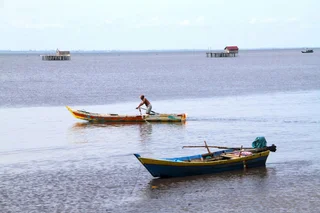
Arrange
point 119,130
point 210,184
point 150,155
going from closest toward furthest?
1. point 210,184
2. point 150,155
3. point 119,130

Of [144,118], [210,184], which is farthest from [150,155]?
[144,118]

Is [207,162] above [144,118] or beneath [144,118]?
above

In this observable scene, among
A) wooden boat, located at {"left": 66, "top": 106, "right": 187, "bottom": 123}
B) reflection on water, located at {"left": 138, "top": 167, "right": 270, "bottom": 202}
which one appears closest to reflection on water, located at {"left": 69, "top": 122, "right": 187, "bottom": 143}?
wooden boat, located at {"left": 66, "top": 106, "right": 187, "bottom": 123}

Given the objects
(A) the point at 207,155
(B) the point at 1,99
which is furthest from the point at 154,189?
(B) the point at 1,99

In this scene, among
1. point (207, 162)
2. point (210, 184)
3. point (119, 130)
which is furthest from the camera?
point (119, 130)

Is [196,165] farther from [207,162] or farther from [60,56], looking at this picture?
[60,56]

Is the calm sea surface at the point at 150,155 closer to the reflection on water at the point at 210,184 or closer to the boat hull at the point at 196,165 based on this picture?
the reflection on water at the point at 210,184

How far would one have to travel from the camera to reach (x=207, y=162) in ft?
63.5

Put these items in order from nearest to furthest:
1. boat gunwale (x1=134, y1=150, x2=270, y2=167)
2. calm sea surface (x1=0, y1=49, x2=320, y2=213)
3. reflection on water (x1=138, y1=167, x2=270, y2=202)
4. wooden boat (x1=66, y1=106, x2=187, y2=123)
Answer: calm sea surface (x1=0, y1=49, x2=320, y2=213), reflection on water (x1=138, y1=167, x2=270, y2=202), boat gunwale (x1=134, y1=150, x2=270, y2=167), wooden boat (x1=66, y1=106, x2=187, y2=123)

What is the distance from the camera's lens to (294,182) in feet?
61.4

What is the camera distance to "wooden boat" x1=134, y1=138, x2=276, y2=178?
18672 millimetres

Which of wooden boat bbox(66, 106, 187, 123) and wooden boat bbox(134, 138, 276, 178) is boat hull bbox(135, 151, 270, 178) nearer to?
wooden boat bbox(134, 138, 276, 178)

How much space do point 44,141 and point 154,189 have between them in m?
10.3

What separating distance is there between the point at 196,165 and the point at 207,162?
441 millimetres
